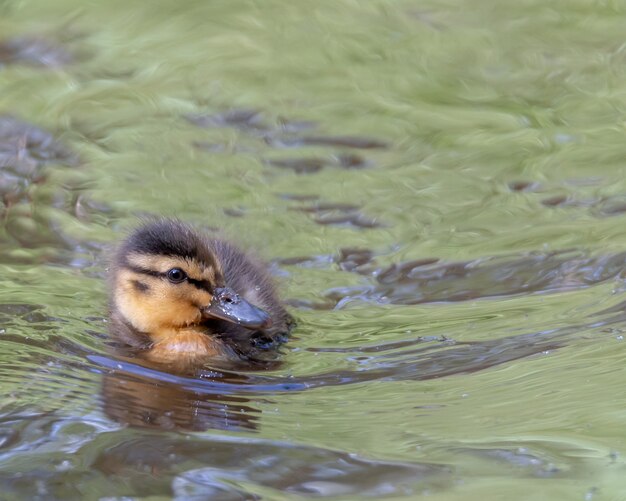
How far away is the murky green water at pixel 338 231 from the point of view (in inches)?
128

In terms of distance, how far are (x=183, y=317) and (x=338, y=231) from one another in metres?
1.23

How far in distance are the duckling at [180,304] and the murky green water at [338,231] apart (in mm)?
146

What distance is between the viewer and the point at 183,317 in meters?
4.36

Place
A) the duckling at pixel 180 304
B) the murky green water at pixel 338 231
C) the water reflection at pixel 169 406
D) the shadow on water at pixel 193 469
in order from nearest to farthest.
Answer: the shadow on water at pixel 193 469 < the murky green water at pixel 338 231 < the water reflection at pixel 169 406 < the duckling at pixel 180 304

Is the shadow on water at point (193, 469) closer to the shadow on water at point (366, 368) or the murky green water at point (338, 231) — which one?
the murky green water at point (338, 231)

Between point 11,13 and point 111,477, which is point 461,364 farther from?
point 11,13

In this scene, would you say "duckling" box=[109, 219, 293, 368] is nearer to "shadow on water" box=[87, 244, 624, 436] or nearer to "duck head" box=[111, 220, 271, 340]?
"duck head" box=[111, 220, 271, 340]

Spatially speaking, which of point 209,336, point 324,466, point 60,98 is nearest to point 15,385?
point 209,336

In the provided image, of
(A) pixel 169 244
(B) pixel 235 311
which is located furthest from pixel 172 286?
(B) pixel 235 311

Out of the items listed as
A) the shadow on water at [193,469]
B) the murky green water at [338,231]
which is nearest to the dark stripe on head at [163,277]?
the murky green water at [338,231]

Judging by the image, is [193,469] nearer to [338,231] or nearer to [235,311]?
[235,311]

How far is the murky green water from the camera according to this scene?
3.26 m

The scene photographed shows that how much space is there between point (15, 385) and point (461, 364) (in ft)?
4.67

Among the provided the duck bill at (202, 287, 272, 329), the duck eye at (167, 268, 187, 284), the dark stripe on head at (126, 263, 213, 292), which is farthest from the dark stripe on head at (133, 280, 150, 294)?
the duck bill at (202, 287, 272, 329)
